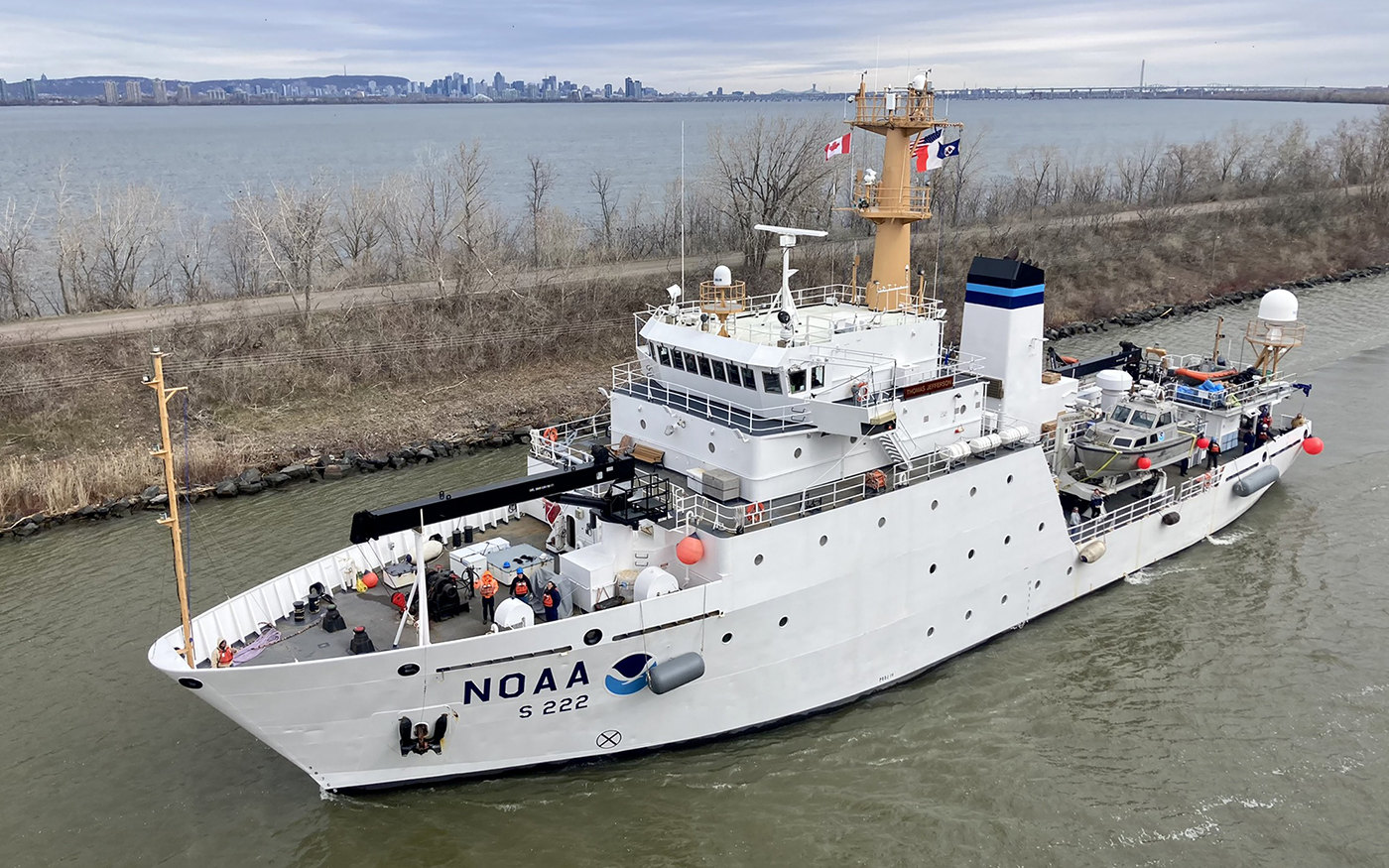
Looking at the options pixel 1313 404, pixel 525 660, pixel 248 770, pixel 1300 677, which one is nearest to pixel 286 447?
pixel 248 770

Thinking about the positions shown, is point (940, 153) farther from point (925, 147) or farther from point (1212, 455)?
point (1212, 455)

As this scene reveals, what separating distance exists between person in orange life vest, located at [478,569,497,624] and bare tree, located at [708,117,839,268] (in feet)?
98.7

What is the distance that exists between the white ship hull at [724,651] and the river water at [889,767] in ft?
1.79

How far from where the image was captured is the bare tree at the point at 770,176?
135 feet

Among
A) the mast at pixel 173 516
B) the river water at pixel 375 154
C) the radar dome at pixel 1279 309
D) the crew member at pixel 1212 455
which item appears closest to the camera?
the mast at pixel 173 516

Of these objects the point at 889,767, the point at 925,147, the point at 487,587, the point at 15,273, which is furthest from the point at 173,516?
the point at 15,273

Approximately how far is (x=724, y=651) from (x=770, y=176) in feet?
105

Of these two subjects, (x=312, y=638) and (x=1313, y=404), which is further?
(x=1313, y=404)

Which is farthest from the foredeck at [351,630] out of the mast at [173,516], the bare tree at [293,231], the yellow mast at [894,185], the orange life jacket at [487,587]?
the bare tree at [293,231]

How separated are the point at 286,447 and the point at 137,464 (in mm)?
3628

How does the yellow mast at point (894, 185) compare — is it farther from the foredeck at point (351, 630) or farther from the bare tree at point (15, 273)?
the bare tree at point (15, 273)

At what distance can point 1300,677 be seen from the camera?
51.2 ft

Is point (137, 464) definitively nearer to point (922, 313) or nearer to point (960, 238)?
point (922, 313)

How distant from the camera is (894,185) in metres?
17.2
